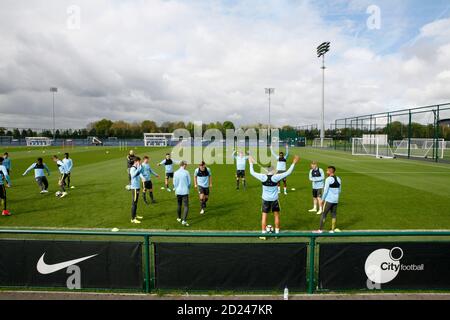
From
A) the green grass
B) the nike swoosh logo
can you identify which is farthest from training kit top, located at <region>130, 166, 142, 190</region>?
the nike swoosh logo

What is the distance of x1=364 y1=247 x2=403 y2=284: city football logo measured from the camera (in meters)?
5.36

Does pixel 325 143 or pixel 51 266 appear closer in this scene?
pixel 51 266

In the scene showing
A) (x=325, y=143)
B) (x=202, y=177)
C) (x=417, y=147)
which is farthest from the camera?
(x=325, y=143)

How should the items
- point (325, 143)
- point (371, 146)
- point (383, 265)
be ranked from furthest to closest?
point (325, 143) < point (371, 146) < point (383, 265)

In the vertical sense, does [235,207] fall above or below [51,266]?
below

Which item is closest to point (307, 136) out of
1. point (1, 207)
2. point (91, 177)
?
point (91, 177)

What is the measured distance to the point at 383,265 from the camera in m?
5.42

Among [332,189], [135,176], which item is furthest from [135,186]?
[332,189]

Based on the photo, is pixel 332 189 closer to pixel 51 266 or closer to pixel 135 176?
pixel 135 176

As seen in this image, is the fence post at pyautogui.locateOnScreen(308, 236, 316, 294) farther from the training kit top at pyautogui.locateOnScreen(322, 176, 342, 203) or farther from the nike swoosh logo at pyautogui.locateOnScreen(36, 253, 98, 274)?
the nike swoosh logo at pyautogui.locateOnScreen(36, 253, 98, 274)
